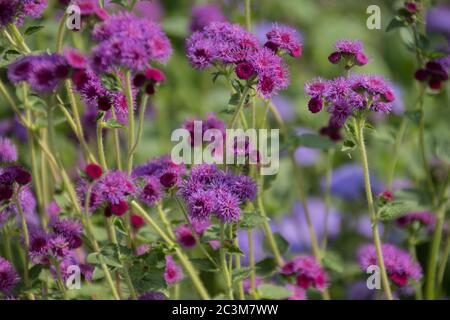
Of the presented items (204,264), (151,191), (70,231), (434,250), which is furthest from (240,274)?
(434,250)

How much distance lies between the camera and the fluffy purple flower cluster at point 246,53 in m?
1.72

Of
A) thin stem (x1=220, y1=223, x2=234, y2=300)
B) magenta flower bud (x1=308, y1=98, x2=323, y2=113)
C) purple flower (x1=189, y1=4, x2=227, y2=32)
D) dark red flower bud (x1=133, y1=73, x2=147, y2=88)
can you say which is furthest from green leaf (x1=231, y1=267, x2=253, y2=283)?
purple flower (x1=189, y1=4, x2=227, y2=32)

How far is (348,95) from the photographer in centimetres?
172

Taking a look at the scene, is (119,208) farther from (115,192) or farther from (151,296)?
(151,296)

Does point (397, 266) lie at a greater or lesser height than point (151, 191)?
lesser

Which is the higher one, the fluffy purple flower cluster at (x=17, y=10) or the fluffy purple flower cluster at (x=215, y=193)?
the fluffy purple flower cluster at (x=17, y=10)

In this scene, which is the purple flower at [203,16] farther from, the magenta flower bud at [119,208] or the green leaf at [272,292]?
the magenta flower bud at [119,208]

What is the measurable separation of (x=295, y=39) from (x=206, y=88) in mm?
2165

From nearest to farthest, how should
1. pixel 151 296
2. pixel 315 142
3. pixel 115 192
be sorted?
pixel 115 192
pixel 151 296
pixel 315 142

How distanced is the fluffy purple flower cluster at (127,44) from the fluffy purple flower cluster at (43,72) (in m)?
0.07

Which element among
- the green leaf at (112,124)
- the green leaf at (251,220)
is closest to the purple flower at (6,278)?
the green leaf at (112,124)

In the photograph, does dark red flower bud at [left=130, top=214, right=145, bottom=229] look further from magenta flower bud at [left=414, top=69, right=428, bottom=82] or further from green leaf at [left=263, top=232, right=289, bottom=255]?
magenta flower bud at [left=414, top=69, right=428, bottom=82]

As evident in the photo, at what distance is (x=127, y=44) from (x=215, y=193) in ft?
1.23
